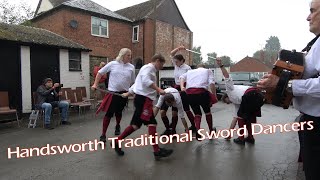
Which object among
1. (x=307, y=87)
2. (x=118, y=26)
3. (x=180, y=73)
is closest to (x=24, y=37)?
(x=180, y=73)

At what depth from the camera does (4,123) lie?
8.81 meters

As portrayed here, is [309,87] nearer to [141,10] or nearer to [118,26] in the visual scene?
[118,26]

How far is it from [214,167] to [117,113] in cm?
273

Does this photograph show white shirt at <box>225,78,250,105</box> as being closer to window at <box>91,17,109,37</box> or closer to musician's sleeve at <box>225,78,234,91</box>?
musician's sleeve at <box>225,78,234,91</box>

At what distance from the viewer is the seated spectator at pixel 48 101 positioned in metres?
8.27

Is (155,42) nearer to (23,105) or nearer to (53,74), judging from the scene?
(53,74)

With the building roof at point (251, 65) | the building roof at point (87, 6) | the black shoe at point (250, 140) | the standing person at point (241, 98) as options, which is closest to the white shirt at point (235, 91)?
the standing person at point (241, 98)

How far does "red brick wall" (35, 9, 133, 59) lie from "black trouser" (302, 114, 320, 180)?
19.9 metres

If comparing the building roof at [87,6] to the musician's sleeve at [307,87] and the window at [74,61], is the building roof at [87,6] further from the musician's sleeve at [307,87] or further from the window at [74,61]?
the musician's sleeve at [307,87]

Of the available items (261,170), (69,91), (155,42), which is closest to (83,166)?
(261,170)

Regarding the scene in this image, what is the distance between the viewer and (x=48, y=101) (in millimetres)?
8719

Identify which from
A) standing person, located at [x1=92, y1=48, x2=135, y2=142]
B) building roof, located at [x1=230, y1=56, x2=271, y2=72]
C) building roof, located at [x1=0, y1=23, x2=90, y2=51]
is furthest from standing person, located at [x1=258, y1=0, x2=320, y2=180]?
building roof, located at [x1=230, y1=56, x2=271, y2=72]

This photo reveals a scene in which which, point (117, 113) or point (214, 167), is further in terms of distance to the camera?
point (117, 113)

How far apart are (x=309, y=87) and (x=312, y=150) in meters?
0.47
